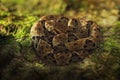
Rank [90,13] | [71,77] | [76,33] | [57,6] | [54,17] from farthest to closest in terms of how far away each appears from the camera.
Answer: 1. [57,6]
2. [90,13]
3. [54,17]
4. [76,33]
5. [71,77]

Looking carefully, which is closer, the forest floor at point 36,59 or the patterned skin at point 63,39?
the forest floor at point 36,59

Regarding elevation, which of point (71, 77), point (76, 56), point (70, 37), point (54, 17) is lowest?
point (71, 77)

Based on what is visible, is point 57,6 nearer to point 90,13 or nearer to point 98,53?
point 90,13

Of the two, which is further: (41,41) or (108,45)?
(108,45)

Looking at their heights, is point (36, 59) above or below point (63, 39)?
below

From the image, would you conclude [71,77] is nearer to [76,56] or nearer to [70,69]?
[70,69]

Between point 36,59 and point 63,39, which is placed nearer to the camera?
point 36,59

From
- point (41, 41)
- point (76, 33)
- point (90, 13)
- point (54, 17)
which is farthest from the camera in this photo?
point (90, 13)

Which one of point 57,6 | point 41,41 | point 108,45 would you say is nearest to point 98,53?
point 108,45

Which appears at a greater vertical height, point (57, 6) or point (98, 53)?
point (57, 6)

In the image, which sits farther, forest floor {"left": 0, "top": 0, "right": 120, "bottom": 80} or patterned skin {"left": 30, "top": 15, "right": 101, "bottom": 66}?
patterned skin {"left": 30, "top": 15, "right": 101, "bottom": 66}
